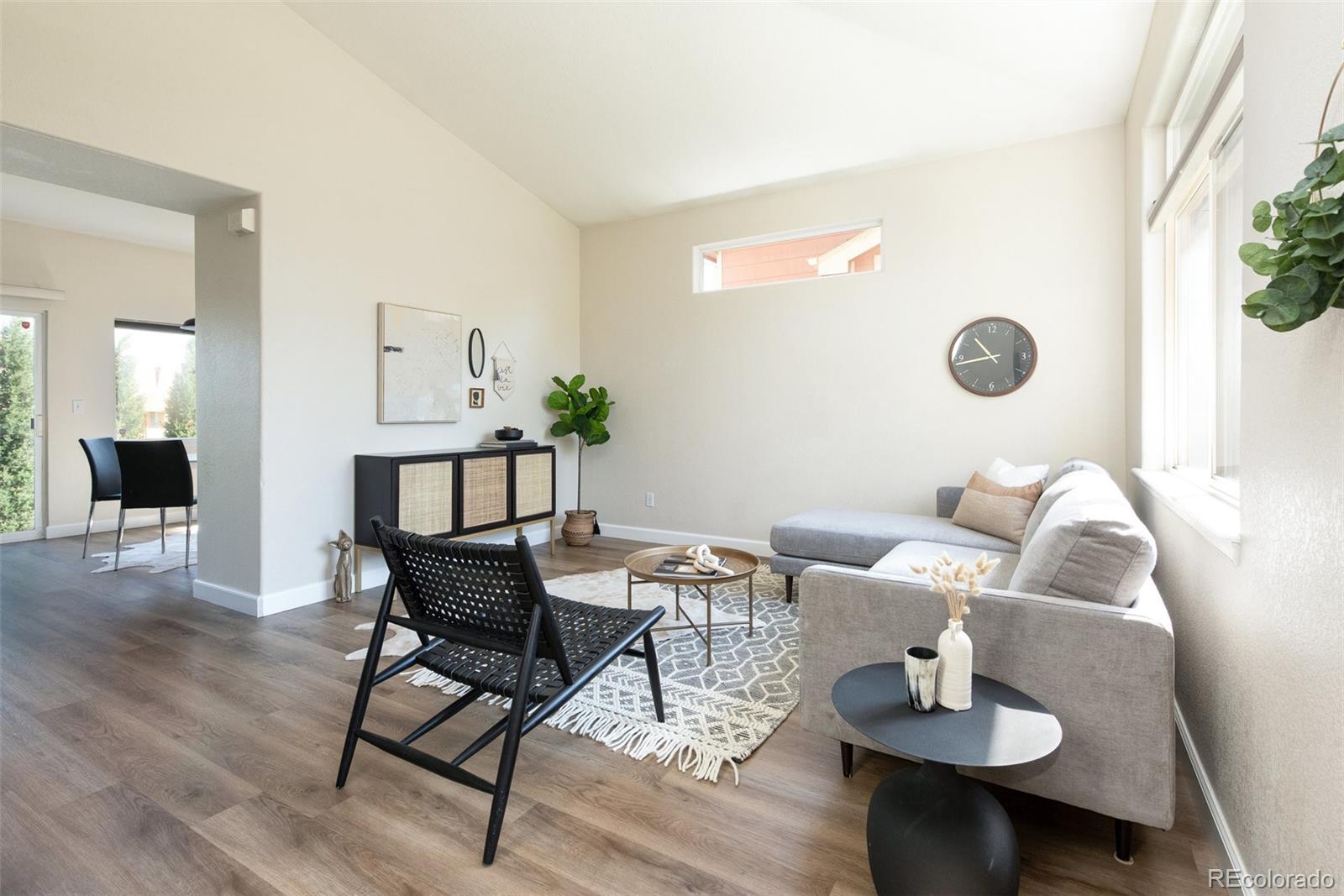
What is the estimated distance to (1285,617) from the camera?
1.23 meters

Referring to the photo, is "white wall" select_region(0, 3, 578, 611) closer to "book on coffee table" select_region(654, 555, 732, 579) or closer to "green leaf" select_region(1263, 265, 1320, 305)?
"book on coffee table" select_region(654, 555, 732, 579)

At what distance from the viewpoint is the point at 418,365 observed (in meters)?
4.35

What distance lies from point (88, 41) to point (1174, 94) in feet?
16.0

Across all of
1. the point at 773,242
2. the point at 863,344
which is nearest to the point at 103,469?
the point at 773,242

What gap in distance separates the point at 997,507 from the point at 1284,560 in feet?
7.50

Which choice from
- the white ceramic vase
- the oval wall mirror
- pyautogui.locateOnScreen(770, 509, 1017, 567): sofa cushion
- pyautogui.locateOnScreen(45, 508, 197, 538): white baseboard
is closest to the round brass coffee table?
pyautogui.locateOnScreen(770, 509, 1017, 567): sofa cushion

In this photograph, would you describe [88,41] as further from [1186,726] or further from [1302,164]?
[1186,726]

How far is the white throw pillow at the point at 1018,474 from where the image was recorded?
11.5 ft

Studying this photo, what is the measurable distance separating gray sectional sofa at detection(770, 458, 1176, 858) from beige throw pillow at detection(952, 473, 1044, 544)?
4.69 feet

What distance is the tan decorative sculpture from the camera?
3779 millimetres

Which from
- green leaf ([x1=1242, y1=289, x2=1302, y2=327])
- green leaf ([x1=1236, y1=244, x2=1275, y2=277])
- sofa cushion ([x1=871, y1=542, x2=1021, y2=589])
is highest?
green leaf ([x1=1236, y1=244, x2=1275, y2=277])

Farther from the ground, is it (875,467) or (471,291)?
(471,291)

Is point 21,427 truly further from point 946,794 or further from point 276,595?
point 946,794

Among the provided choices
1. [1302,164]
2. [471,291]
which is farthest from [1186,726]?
[471,291]
